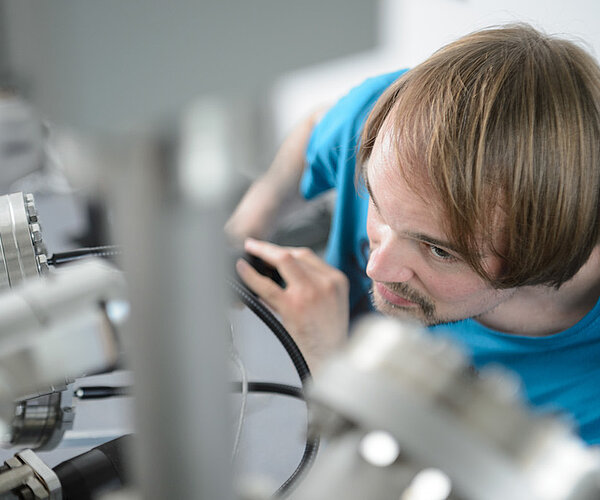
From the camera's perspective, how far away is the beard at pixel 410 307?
2.49ft

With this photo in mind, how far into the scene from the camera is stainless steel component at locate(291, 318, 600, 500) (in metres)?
0.21

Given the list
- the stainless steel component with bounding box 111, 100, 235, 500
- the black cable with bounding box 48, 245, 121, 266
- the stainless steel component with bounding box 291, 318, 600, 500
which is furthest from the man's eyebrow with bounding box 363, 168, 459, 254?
the stainless steel component with bounding box 111, 100, 235, 500

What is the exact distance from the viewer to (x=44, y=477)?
0.53m

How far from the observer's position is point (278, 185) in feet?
3.78

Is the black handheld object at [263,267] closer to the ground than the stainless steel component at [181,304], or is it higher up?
closer to the ground

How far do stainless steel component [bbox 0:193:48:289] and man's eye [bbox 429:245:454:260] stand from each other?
41 centimetres

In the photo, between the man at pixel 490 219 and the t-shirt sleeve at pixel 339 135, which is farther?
the t-shirt sleeve at pixel 339 135

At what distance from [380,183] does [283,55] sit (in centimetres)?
57

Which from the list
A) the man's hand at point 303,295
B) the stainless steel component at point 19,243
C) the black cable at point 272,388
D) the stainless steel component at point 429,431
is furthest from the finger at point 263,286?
the stainless steel component at point 429,431

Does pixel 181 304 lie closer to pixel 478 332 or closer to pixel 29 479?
pixel 29 479

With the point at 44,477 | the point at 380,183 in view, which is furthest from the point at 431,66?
the point at 44,477

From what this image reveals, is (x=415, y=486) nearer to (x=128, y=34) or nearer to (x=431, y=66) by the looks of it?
(x=128, y=34)

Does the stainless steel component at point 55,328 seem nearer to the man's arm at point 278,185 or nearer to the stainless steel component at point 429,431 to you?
the stainless steel component at point 429,431

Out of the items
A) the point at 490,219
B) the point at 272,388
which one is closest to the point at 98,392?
the point at 272,388
